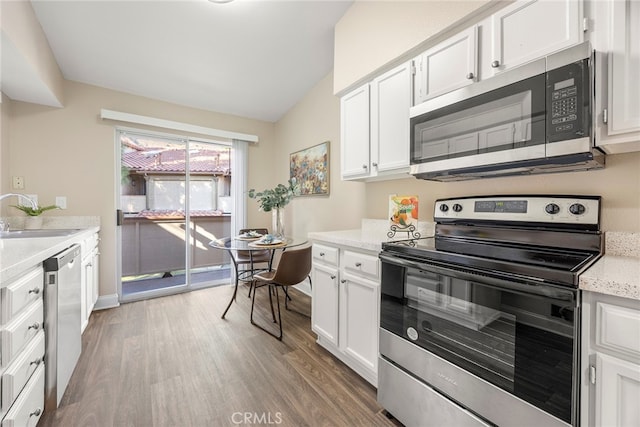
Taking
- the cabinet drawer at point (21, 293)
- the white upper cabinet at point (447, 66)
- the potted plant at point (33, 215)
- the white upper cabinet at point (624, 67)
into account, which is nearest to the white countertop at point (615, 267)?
the white upper cabinet at point (624, 67)

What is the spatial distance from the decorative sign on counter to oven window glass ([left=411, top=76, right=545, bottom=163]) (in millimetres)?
342

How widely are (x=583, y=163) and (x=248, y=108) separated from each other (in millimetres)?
3512

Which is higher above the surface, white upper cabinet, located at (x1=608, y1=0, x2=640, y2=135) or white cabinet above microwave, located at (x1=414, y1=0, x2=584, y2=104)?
white cabinet above microwave, located at (x1=414, y1=0, x2=584, y2=104)

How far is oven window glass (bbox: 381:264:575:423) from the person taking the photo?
92 centimetres

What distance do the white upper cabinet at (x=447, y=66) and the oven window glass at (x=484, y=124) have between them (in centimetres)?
18

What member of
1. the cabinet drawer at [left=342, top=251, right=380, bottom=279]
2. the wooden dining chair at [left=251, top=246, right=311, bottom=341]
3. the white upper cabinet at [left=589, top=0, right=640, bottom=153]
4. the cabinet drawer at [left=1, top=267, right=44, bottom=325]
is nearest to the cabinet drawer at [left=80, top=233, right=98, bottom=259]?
the cabinet drawer at [left=1, top=267, right=44, bottom=325]

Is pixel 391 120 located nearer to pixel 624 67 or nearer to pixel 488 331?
pixel 624 67

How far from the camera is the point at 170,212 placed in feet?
11.5

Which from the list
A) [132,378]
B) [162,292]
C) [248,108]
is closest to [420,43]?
[248,108]

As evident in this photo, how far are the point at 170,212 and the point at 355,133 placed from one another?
2703 mm

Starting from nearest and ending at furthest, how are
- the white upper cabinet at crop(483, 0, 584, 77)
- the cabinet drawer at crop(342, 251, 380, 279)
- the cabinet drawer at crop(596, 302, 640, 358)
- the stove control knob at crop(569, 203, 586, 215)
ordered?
the cabinet drawer at crop(596, 302, 640, 358) → the white upper cabinet at crop(483, 0, 584, 77) → the stove control knob at crop(569, 203, 586, 215) → the cabinet drawer at crop(342, 251, 380, 279)

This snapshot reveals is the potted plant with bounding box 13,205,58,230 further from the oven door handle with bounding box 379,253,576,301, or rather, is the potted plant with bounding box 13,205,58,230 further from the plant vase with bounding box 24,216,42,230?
the oven door handle with bounding box 379,253,576,301

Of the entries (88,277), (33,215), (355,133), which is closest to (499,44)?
(355,133)

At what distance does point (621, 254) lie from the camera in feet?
3.88
